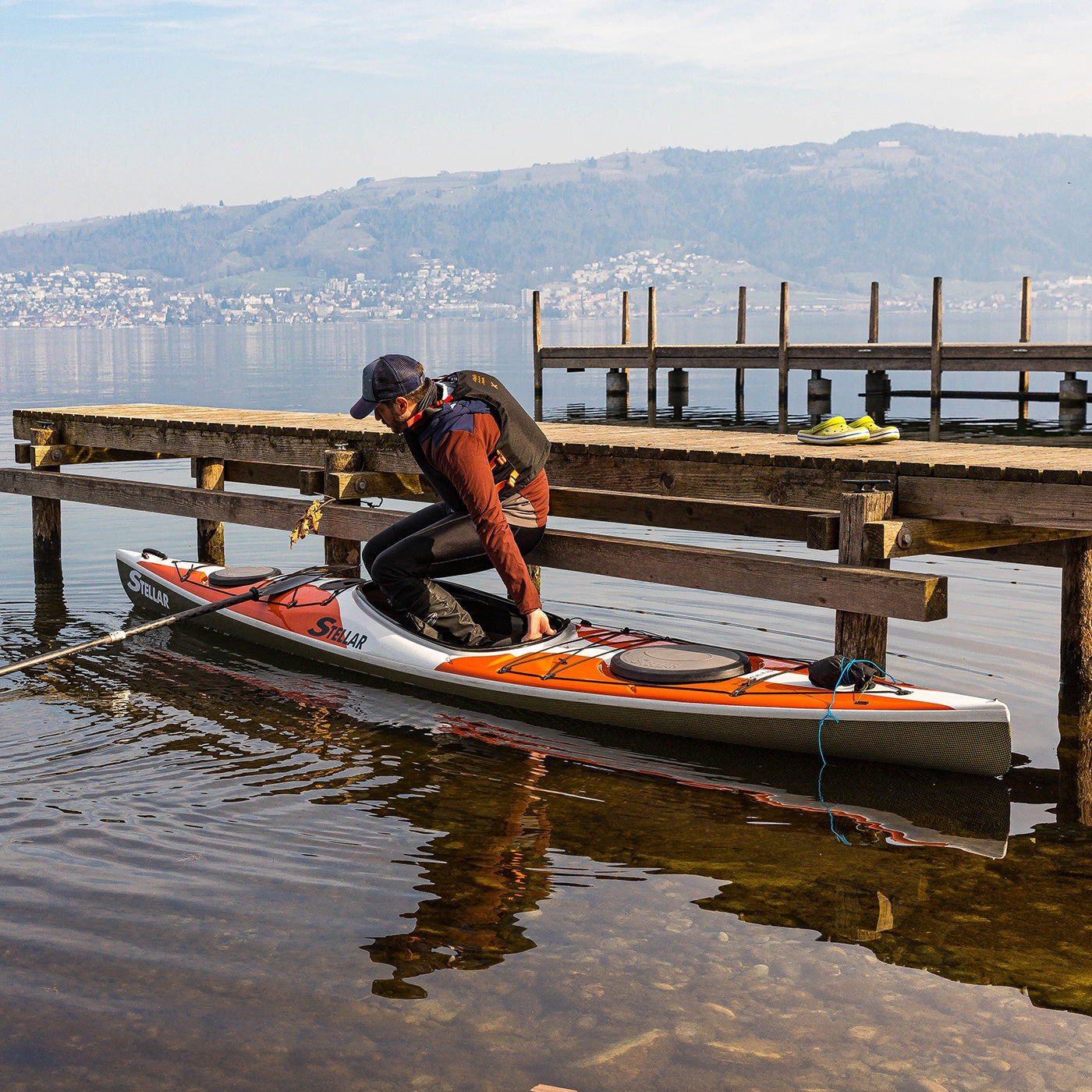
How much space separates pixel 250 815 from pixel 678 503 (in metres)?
3.52

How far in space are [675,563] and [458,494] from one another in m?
1.38

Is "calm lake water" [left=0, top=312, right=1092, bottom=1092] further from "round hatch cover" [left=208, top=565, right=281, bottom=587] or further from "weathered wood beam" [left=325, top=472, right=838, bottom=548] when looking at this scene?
"weathered wood beam" [left=325, top=472, right=838, bottom=548]

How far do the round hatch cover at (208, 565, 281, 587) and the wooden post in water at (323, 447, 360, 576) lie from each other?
0.45 metres

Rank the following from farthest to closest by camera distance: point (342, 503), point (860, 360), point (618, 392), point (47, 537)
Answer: point (618, 392) → point (860, 360) → point (47, 537) → point (342, 503)

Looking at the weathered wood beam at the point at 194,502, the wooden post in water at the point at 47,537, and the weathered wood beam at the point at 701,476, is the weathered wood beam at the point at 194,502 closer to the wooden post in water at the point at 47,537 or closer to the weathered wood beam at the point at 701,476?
the wooden post in water at the point at 47,537

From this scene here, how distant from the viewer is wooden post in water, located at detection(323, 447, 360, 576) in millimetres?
9711

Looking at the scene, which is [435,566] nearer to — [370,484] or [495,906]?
[370,484]

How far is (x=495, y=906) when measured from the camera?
17.3 feet

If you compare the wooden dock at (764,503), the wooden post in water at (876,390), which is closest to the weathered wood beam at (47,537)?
the wooden dock at (764,503)

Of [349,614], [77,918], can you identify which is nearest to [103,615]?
[349,614]

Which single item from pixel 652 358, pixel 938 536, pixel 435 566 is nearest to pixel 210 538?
pixel 435 566

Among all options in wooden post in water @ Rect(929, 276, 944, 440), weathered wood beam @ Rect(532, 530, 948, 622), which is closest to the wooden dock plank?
weathered wood beam @ Rect(532, 530, 948, 622)

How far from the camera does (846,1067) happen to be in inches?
161

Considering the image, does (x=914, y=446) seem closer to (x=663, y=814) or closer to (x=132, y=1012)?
(x=663, y=814)
